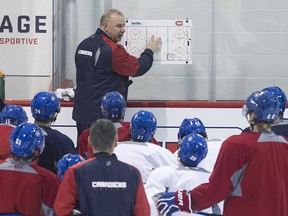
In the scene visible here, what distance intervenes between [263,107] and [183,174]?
2.18 ft

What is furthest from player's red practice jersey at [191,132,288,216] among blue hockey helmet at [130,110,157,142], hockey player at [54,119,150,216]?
blue hockey helmet at [130,110,157,142]

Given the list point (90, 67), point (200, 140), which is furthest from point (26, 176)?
point (90, 67)

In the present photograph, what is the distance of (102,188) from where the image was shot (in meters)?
3.80

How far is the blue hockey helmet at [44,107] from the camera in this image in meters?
5.15

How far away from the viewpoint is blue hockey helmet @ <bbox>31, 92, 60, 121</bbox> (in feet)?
16.9

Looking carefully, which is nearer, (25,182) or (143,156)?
(25,182)

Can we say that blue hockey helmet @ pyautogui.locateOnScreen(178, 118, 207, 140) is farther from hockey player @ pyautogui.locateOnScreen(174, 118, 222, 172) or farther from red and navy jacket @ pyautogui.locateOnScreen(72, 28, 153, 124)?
red and navy jacket @ pyautogui.locateOnScreen(72, 28, 153, 124)

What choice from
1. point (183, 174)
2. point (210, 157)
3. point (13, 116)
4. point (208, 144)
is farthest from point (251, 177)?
point (13, 116)

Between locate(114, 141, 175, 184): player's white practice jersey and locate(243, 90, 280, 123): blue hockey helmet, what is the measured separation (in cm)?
104

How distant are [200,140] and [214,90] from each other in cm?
292

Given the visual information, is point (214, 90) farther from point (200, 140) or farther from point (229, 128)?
point (200, 140)

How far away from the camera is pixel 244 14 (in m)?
7.39

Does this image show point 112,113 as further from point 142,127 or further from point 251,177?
point 251,177

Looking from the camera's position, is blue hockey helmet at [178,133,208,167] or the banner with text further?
the banner with text
